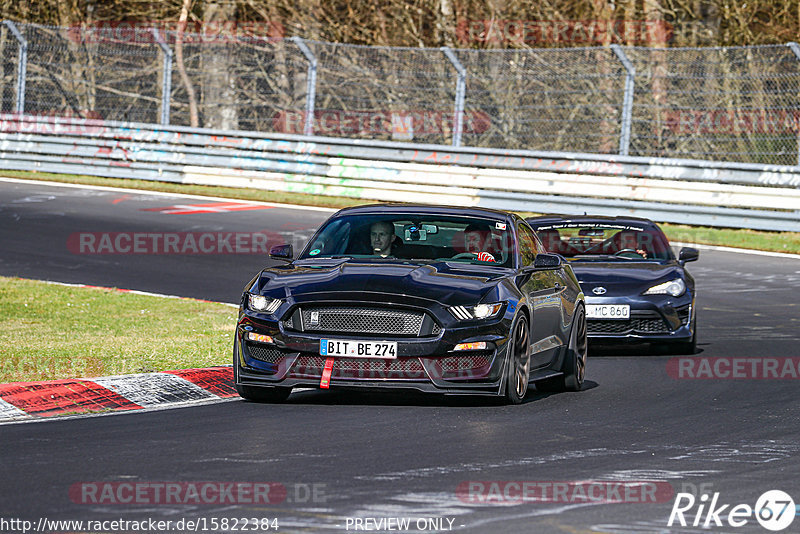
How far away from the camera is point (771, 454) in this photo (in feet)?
25.6

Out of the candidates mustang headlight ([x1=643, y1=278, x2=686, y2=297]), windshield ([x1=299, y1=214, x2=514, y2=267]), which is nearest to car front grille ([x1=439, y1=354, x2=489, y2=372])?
windshield ([x1=299, y1=214, x2=514, y2=267])

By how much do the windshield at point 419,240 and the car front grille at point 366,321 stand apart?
3.66 ft

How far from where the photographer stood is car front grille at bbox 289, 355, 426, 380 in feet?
29.3

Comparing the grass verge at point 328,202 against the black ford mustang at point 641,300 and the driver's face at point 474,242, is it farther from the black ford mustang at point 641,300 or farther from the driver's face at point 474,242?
the driver's face at point 474,242

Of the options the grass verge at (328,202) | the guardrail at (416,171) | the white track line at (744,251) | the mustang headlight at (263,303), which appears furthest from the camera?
the guardrail at (416,171)

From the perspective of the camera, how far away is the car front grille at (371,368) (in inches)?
351

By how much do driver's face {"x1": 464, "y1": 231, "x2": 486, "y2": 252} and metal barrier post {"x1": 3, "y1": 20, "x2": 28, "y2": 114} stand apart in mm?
20393

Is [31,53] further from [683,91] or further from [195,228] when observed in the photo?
[683,91]

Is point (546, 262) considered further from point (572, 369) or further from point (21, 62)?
point (21, 62)

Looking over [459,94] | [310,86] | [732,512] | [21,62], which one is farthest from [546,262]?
[21,62]

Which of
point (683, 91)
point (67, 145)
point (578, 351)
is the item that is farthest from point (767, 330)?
point (67, 145)

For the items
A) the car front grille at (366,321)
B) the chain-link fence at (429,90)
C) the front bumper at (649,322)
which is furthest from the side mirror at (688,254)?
the chain-link fence at (429,90)

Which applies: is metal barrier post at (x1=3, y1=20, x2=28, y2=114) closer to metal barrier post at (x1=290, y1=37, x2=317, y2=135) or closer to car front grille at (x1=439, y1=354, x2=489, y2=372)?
metal barrier post at (x1=290, y1=37, x2=317, y2=135)

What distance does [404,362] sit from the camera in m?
8.93
